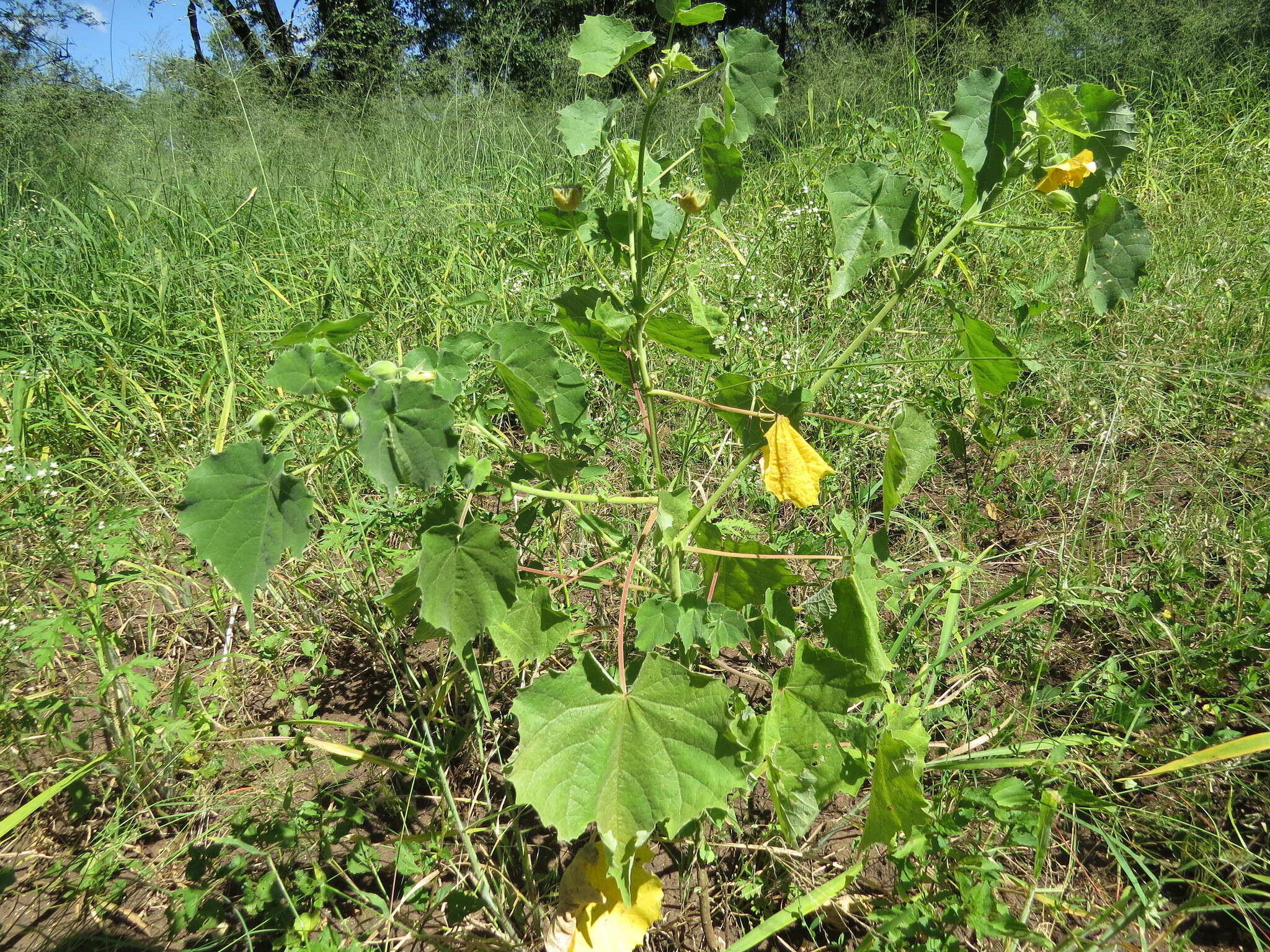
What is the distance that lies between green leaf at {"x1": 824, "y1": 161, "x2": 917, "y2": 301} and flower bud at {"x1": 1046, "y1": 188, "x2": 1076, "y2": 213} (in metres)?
0.16

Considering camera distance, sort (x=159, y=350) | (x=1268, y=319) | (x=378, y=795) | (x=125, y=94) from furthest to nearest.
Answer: (x=125, y=94) < (x=159, y=350) < (x=1268, y=319) < (x=378, y=795)

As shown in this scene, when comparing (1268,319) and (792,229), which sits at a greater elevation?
(792,229)

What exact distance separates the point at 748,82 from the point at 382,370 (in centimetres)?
51

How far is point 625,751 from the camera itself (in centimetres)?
84

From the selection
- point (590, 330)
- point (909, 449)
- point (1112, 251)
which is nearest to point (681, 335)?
point (590, 330)

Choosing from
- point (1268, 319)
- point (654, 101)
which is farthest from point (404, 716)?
point (1268, 319)

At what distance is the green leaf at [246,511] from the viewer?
70 cm

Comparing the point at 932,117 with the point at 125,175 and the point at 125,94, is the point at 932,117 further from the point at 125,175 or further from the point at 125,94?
the point at 125,94

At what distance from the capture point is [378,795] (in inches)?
52.2

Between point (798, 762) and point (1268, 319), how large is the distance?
85.0 inches

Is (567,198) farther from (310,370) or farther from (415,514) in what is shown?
(415,514)

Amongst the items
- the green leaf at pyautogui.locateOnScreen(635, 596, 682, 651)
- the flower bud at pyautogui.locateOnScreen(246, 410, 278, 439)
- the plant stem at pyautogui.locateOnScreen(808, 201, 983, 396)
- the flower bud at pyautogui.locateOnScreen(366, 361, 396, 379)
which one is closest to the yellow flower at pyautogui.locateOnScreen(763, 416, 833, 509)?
the plant stem at pyautogui.locateOnScreen(808, 201, 983, 396)

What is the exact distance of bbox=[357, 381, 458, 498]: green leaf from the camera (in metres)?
0.69

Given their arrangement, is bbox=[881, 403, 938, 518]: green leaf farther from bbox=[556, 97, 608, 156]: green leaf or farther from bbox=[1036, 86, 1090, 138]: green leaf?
bbox=[556, 97, 608, 156]: green leaf
